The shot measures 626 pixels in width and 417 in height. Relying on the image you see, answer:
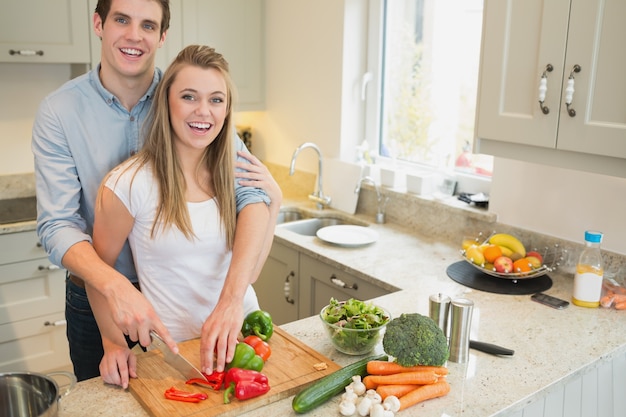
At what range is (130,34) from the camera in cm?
170

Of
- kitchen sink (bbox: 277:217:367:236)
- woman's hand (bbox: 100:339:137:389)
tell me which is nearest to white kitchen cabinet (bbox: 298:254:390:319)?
kitchen sink (bbox: 277:217:367:236)

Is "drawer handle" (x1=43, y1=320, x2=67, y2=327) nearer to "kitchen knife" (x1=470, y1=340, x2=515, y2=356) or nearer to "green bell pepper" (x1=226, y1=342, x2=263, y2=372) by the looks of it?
"green bell pepper" (x1=226, y1=342, x2=263, y2=372)

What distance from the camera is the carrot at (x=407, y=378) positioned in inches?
57.2

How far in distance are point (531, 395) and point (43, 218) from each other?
4.30 ft

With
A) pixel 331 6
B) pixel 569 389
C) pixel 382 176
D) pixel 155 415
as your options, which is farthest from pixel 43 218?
pixel 331 6

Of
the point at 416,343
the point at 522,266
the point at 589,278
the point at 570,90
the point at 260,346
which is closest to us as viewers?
the point at 416,343

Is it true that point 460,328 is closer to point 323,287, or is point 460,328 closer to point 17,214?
point 323,287

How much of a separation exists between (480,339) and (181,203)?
93cm

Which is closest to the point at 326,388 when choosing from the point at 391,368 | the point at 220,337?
the point at 391,368

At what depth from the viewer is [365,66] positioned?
328 centimetres

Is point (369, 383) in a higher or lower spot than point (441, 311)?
lower

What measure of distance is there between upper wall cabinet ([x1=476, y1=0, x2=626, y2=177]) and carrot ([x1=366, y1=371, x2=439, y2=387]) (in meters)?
0.87

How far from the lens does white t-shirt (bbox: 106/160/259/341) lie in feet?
5.44

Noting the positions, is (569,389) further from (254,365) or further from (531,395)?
(254,365)
